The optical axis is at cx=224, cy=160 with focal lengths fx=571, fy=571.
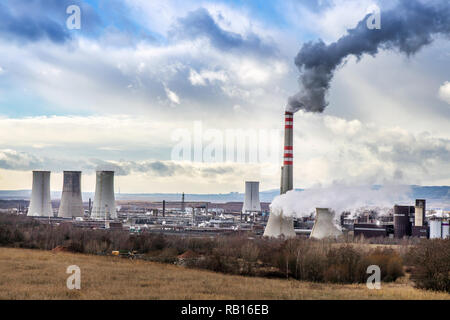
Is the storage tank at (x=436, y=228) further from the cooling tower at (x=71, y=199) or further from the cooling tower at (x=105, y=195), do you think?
the cooling tower at (x=71, y=199)

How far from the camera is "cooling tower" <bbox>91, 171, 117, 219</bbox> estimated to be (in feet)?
207

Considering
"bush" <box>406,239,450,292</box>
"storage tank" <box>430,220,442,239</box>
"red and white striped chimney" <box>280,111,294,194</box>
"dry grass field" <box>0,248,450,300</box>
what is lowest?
"storage tank" <box>430,220,442,239</box>

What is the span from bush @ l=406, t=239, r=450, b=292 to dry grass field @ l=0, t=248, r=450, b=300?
22.0 inches

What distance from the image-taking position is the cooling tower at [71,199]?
67644mm

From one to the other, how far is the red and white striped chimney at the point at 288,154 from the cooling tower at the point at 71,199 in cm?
2958

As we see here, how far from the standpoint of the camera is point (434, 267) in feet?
60.8

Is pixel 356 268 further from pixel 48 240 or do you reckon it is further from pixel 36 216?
pixel 36 216

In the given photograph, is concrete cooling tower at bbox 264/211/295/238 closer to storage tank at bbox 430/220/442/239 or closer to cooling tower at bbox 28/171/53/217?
storage tank at bbox 430/220/442/239

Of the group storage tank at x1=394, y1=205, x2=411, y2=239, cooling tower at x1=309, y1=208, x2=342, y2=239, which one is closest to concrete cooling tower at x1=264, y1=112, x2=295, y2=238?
cooling tower at x1=309, y1=208, x2=342, y2=239

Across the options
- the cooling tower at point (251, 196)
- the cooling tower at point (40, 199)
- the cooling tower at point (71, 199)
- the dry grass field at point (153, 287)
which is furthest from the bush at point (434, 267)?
the cooling tower at point (251, 196)

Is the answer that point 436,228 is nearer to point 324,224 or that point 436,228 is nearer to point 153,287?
point 324,224

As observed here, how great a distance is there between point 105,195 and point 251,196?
32847 mm

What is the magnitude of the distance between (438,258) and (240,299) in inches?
296
